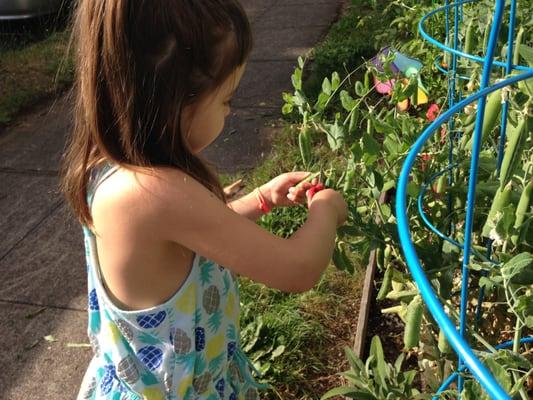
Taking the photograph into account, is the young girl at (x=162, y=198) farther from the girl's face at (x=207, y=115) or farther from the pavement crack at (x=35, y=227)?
the pavement crack at (x=35, y=227)

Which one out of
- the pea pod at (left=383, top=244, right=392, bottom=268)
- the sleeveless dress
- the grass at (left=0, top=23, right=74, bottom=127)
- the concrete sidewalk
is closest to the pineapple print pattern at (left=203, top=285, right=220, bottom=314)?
the sleeveless dress

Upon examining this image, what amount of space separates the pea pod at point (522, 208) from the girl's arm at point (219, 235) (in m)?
0.37

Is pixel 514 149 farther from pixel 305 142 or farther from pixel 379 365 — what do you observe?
pixel 379 365

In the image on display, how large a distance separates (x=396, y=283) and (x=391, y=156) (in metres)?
0.37

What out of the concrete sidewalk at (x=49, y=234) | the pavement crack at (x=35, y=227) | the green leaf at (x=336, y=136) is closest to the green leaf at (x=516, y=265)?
the green leaf at (x=336, y=136)

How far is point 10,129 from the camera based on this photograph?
455 centimetres

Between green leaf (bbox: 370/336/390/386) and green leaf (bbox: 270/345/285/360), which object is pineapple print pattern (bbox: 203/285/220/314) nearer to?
green leaf (bbox: 370/336/390/386)

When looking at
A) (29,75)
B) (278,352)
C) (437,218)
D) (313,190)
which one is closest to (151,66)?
(313,190)

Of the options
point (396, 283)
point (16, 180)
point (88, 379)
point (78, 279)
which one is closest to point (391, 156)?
point (396, 283)

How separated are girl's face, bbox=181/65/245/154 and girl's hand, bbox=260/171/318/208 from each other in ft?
0.84

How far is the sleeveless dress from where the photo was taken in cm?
140

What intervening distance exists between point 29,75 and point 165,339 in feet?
14.5

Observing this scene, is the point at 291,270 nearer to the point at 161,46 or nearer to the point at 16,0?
the point at 161,46

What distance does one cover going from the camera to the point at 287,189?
5.11 ft
